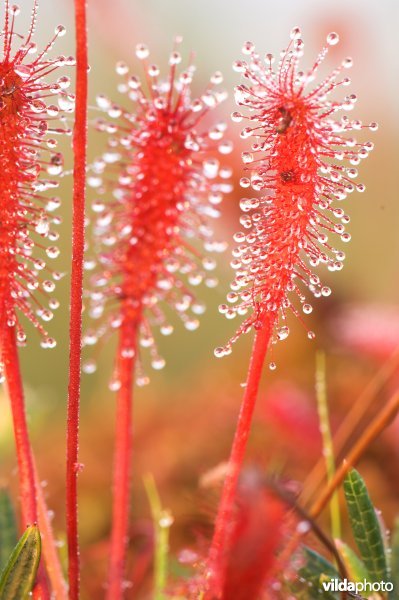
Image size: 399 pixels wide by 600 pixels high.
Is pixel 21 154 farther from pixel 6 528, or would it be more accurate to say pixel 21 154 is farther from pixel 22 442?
pixel 6 528

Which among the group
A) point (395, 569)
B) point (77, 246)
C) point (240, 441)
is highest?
point (77, 246)

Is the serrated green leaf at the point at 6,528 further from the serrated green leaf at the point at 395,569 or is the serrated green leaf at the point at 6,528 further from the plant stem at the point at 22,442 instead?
the serrated green leaf at the point at 395,569

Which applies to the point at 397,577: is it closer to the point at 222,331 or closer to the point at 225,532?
the point at 225,532

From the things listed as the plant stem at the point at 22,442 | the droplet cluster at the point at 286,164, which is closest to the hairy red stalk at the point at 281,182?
the droplet cluster at the point at 286,164

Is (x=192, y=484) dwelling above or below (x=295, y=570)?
below

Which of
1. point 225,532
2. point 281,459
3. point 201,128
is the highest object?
point 201,128

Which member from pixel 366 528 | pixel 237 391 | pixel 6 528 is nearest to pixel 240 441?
pixel 366 528

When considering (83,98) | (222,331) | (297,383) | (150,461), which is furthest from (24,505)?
(222,331)
